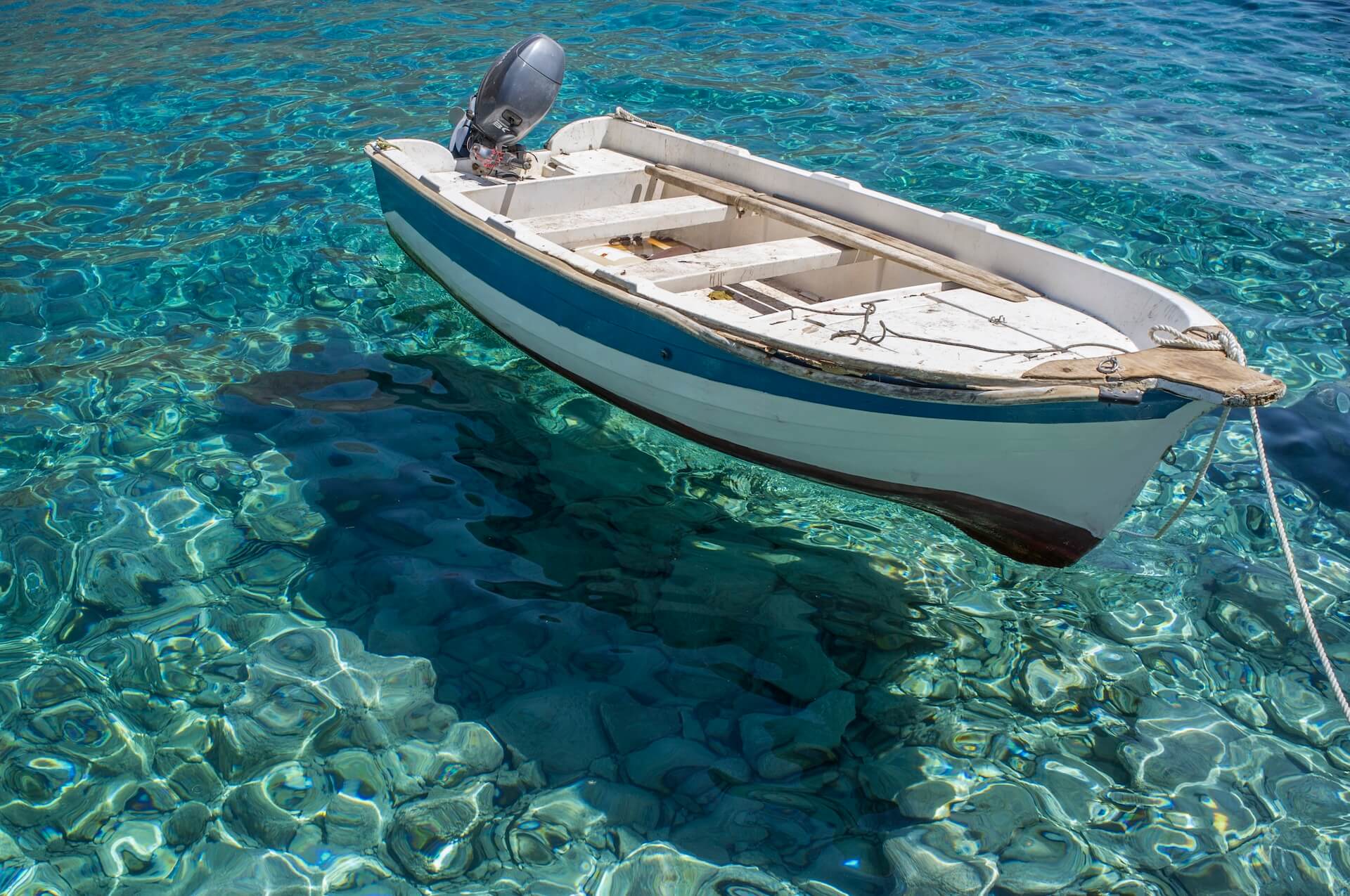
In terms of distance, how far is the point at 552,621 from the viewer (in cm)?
550

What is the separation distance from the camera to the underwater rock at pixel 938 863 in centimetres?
424

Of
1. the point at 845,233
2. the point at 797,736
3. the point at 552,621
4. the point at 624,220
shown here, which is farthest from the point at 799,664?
the point at 624,220

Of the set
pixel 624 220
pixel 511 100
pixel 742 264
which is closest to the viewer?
pixel 742 264

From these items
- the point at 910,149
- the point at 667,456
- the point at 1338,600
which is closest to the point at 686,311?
the point at 667,456

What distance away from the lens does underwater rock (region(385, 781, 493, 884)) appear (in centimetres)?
427

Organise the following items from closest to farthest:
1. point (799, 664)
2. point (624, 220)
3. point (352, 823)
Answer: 1. point (352, 823)
2. point (799, 664)
3. point (624, 220)

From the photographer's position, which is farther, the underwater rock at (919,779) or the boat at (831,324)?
the boat at (831,324)

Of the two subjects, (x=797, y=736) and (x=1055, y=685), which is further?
(x=1055, y=685)

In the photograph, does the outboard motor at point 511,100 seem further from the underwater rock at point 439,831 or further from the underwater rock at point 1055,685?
the underwater rock at point 1055,685

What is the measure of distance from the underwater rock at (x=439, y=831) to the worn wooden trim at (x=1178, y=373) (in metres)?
3.12

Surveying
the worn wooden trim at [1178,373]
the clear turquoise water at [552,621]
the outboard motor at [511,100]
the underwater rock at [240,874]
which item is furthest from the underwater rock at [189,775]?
the outboard motor at [511,100]

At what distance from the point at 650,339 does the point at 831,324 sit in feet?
3.31

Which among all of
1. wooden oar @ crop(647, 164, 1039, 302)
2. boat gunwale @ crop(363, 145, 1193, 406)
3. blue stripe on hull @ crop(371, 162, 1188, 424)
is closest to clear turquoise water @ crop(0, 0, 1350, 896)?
blue stripe on hull @ crop(371, 162, 1188, 424)

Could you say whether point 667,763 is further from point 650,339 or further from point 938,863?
point 650,339
